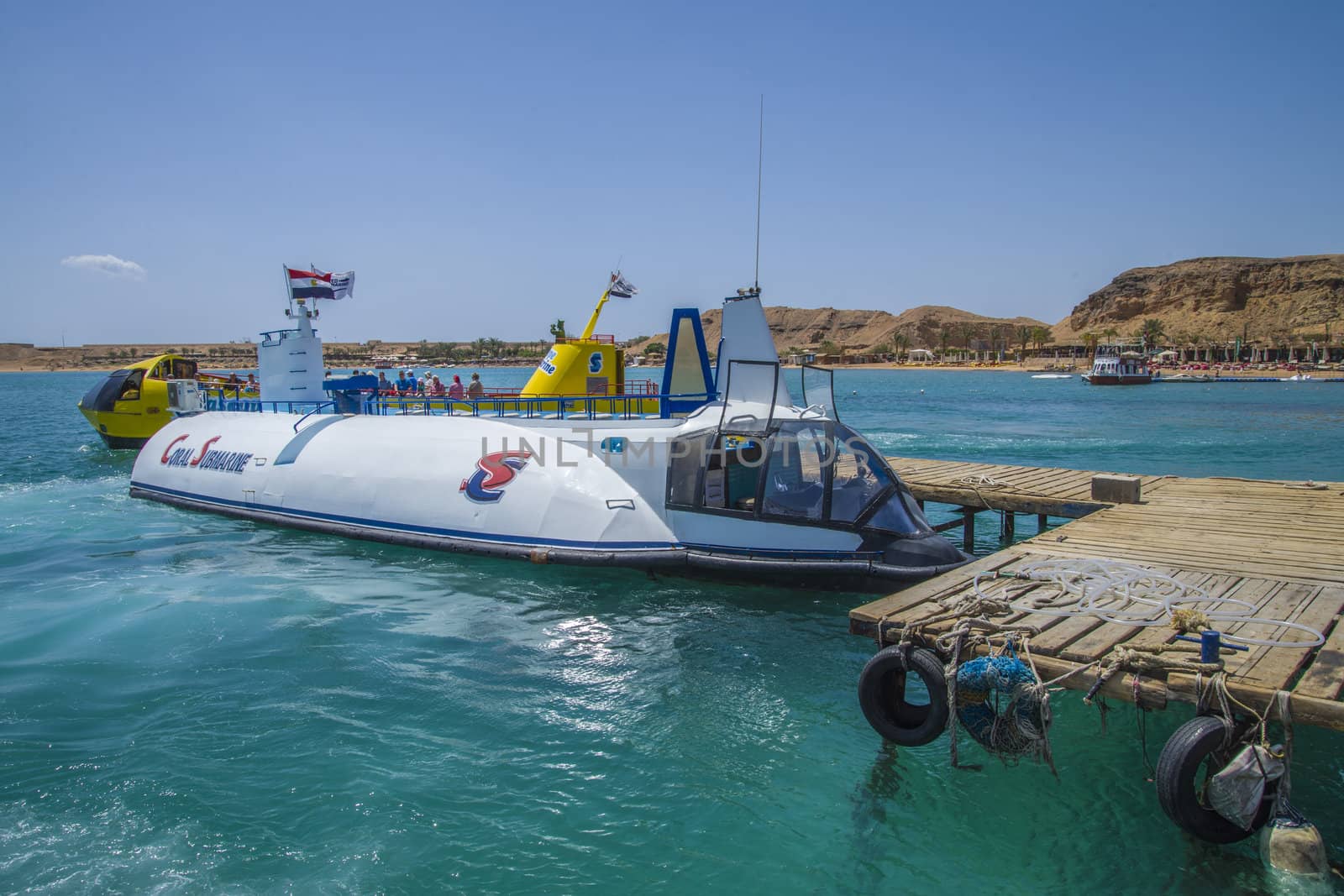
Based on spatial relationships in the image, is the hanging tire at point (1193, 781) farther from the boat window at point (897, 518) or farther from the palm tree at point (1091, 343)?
the palm tree at point (1091, 343)

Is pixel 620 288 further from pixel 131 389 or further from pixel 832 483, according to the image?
pixel 131 389

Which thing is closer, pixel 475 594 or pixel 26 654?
pixel 26 654

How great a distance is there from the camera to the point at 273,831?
21.1ft

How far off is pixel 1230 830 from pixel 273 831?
7.22m


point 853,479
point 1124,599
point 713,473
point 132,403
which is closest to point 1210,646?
point 1124,599

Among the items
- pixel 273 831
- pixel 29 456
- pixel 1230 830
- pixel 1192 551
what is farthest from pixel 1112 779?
pixel 29 456

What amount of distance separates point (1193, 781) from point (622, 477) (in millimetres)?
8648

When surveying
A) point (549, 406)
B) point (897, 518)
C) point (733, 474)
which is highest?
point (549, 406)

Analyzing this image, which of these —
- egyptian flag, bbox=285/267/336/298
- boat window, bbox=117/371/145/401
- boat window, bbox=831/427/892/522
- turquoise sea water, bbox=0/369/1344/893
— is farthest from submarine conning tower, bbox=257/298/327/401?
boat window, bbox=117/371/145/401

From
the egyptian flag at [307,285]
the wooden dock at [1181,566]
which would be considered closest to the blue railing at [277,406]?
the egyptian flag at [307,285]

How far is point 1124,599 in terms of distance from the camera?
7.60 meters

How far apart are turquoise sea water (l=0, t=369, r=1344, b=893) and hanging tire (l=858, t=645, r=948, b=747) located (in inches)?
22.6

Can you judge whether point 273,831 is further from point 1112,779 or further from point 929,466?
point 929,466

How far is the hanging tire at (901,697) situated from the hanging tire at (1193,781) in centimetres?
159
